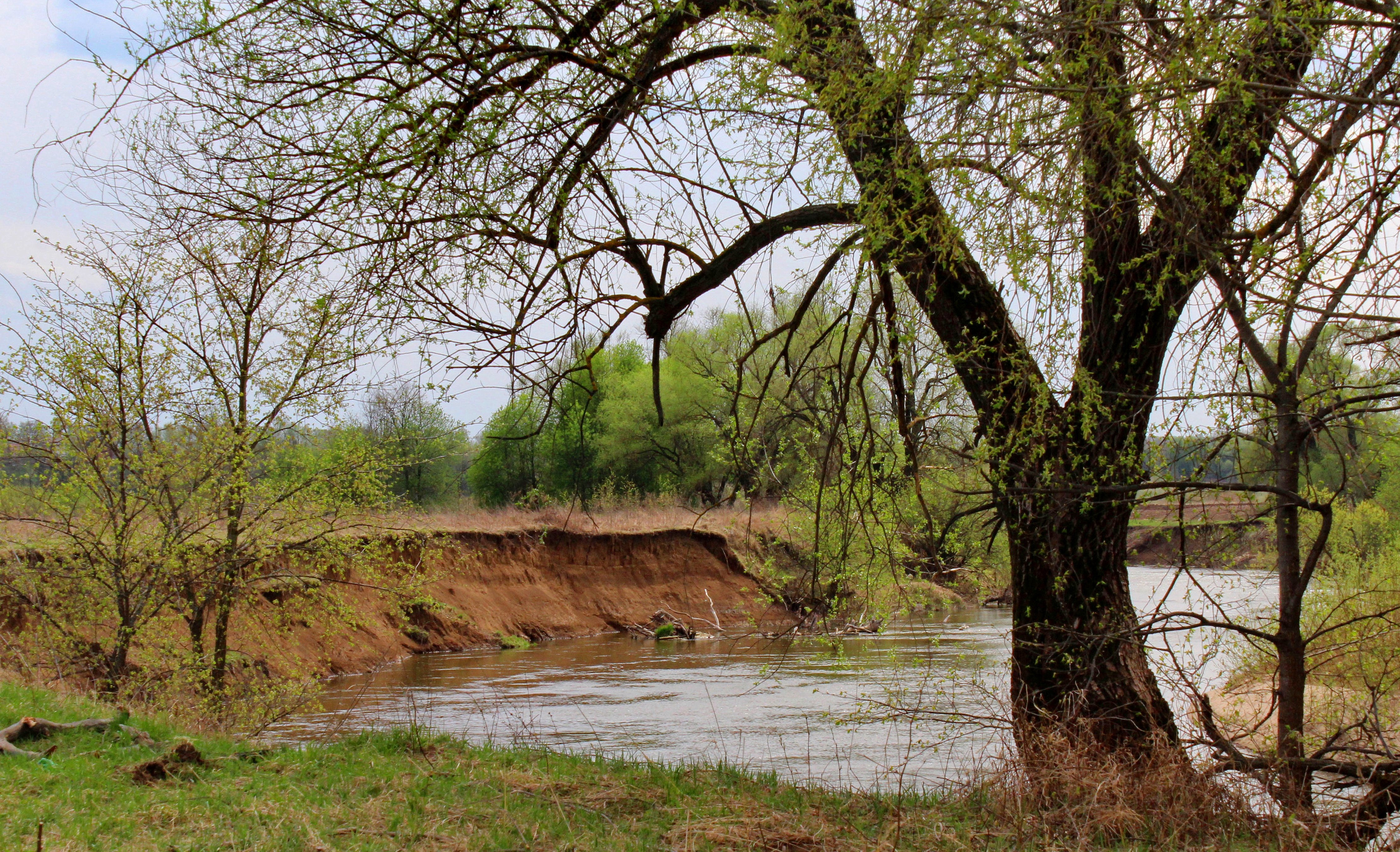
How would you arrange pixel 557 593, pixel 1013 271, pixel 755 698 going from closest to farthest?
1. pixel 1013 271
2. pixel 755 698
3. pixel 557 593

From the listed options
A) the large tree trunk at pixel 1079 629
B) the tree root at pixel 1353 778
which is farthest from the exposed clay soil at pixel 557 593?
the tree root at pixel 1353 778

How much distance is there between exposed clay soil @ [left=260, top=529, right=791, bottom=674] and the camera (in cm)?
2561

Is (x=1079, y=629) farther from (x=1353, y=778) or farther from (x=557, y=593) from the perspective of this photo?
(x=557, y=593)

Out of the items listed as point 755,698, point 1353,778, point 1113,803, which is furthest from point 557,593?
point 1353,778

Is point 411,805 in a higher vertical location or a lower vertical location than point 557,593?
higher

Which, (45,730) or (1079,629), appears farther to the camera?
(45,730)

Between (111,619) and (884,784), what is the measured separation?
9.16 metres

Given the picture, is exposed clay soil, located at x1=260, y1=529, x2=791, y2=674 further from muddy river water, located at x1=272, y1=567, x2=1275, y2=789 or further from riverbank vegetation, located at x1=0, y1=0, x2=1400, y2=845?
riverbank vegetation, located at x1=0, y1=0, x2=1400, y2=845

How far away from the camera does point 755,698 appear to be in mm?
17109

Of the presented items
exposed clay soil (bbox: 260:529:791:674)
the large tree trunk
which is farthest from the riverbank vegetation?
exposed clay soil (bbox: 260:529:791:674)

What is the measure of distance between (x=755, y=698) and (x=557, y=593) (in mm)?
16977

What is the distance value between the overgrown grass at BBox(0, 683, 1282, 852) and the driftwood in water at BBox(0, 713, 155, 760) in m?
0.11

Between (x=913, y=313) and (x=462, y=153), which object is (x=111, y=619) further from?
(x=913, y=313)

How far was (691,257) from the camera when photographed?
23.0 ft
